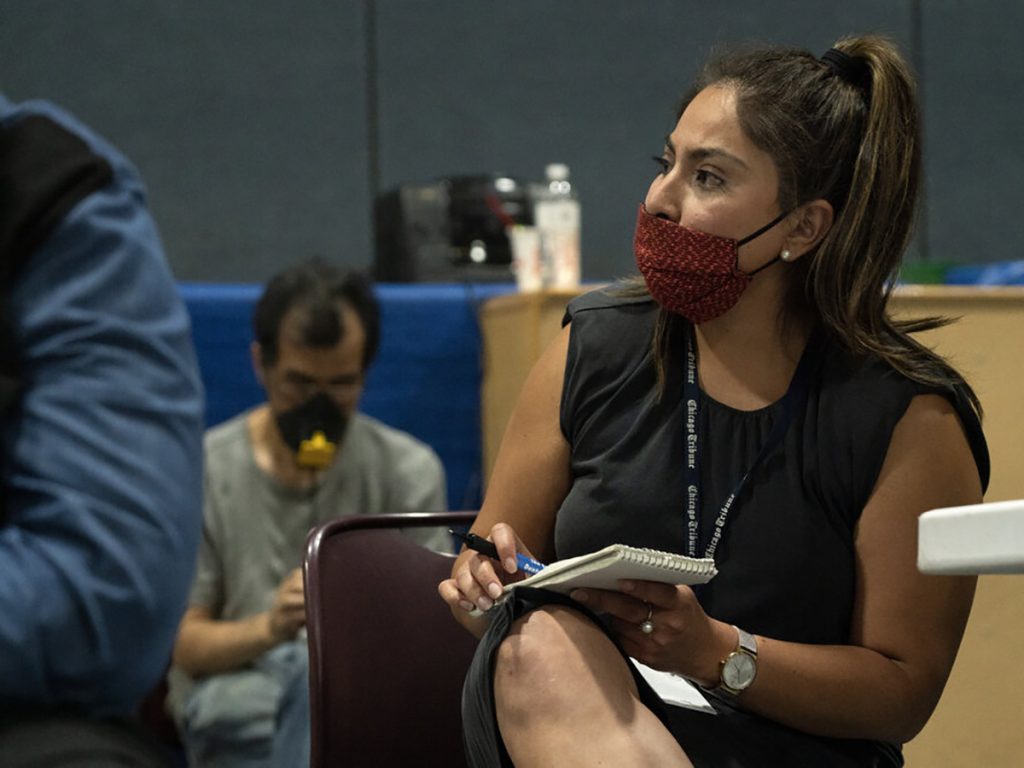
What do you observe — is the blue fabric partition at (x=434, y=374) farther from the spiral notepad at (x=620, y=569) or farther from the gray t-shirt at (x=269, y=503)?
the spiral notepad at (x=620, y=569)

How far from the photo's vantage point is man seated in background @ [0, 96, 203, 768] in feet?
2.51

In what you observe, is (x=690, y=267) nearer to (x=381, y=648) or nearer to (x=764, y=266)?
(x=764, y=266)

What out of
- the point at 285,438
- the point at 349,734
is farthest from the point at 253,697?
the point at 349,734

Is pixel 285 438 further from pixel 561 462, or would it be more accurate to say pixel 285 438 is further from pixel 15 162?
pixel 15 162

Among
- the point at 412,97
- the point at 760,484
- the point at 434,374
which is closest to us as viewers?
the point at 760,484

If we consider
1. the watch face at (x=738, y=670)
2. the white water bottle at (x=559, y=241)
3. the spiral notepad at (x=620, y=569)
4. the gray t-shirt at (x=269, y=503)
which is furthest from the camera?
the white water bottle at (x=559, y=241)

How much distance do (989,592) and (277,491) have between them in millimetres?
1240

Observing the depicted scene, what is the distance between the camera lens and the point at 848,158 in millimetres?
1441

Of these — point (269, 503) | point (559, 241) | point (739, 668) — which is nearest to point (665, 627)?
point (739, 668)

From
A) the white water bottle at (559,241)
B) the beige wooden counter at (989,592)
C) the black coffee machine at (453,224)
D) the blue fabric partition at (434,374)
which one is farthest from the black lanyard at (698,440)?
the black coffee machine at (453,224)

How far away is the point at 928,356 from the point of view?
1398 mm

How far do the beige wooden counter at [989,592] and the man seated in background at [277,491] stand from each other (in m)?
0.97

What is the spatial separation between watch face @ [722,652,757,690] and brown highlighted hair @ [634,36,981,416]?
340mm

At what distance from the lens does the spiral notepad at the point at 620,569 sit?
1.01 metres
